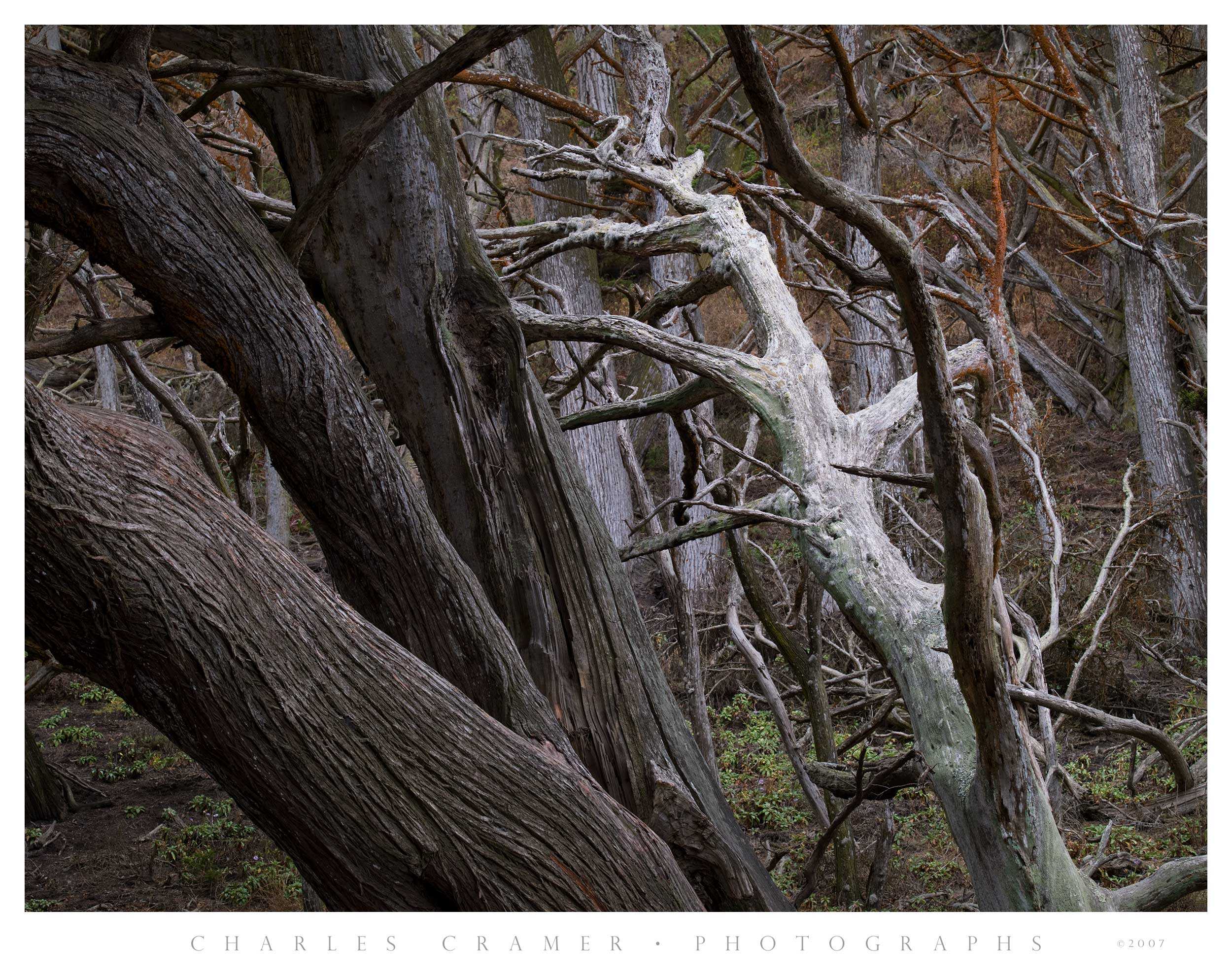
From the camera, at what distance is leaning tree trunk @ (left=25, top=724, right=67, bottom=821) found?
4.52 m

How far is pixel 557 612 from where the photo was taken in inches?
91.0

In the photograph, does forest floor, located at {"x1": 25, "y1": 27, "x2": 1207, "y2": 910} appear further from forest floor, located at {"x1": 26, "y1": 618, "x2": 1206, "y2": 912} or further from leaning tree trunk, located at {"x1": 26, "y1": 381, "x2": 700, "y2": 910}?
leaning tree trunk, located at {"x1": 26, "y1": 381, "x2": 700, "y2": 910}

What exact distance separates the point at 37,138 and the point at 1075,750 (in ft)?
15.5

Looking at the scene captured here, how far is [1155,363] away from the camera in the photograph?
5625 mm

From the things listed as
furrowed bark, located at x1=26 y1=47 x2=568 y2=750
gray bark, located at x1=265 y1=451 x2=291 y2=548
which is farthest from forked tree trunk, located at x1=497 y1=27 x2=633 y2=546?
furrowed bark, located at x1=26 y1=47 x2=568 y2=750

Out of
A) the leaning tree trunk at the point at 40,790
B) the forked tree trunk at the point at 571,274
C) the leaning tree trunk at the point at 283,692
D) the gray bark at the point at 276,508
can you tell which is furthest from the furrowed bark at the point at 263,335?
the gray bark at the point at 276,508

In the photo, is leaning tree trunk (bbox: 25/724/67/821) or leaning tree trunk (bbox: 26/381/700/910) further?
leaning tree trunk (bbox: 25/724/67/821)

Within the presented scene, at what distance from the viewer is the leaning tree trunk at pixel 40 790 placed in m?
4.52

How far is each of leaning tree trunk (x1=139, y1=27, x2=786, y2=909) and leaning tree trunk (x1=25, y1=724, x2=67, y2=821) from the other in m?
3.23

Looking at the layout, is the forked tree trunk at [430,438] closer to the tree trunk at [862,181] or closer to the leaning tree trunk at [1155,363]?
the leaning tree trunk at [1155,363]
